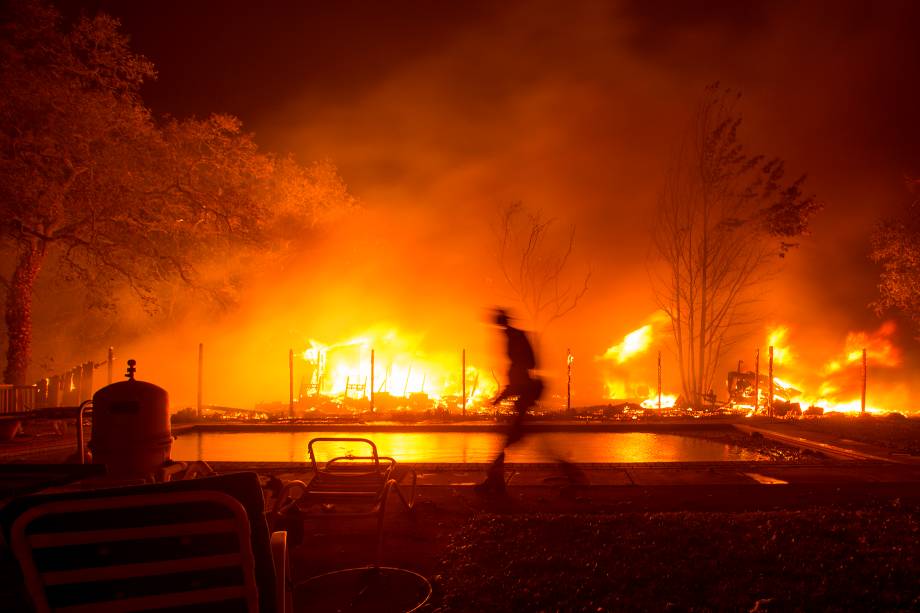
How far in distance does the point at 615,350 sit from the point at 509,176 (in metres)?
6.55

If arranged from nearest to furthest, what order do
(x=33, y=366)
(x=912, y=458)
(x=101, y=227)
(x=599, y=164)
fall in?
(x=912, y=458)
(x=101, y=227)
(x=599, y=164)
(x=33, y=366)

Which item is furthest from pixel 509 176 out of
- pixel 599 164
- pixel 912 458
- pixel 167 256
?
pixel 912 458

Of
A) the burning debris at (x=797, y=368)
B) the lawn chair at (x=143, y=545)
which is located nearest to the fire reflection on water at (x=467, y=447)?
the lawn chair at (x=143, y=545)

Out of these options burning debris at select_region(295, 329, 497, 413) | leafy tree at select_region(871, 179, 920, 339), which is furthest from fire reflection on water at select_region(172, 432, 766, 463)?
leafy tree at select_region(871, 179, 920, 339)

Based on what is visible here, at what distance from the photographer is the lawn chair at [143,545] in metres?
2.12

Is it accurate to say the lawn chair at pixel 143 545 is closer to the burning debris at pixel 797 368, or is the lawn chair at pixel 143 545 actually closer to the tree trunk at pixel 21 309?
the tree trunk at pixel 21 309

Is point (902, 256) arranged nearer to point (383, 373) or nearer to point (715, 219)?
point (715, 219)

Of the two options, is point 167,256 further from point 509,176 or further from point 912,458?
point 912,458

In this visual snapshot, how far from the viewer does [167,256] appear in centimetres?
1691

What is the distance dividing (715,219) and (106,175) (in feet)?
50.3

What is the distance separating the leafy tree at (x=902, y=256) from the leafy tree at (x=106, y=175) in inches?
662

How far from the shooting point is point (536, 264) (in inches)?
756

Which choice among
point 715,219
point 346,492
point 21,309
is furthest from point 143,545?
point 715,219

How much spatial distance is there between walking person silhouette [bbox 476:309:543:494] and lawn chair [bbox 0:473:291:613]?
191 inches
